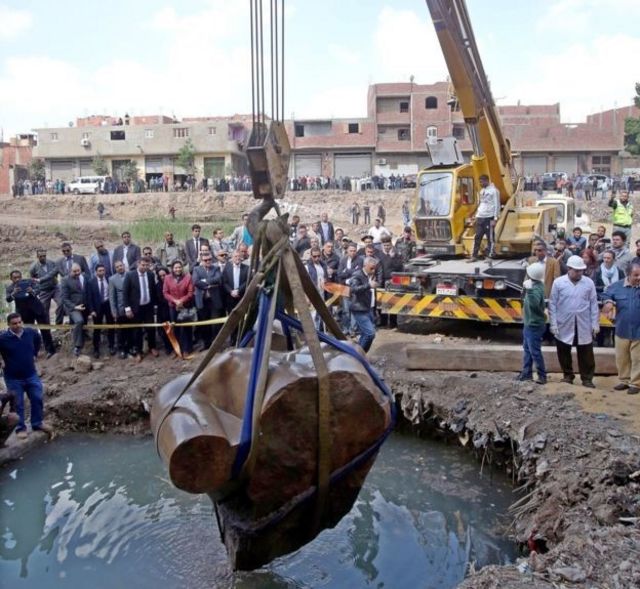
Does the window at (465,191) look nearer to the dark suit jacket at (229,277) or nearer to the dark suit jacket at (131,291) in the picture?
the dark suit jacket at (229,277)

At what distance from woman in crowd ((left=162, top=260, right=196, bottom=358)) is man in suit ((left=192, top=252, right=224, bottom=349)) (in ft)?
0.41

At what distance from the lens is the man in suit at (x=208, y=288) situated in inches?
404

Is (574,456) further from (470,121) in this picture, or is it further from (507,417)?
(470,121)

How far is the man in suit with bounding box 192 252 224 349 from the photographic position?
1027cm

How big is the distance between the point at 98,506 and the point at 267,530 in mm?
Result: 3655

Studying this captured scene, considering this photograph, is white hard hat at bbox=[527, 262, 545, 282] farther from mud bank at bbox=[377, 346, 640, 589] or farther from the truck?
the truck

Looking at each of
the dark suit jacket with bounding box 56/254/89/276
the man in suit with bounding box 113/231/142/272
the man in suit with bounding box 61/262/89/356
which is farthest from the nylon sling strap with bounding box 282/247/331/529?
the man in suit with bounding box 113/231/142/272

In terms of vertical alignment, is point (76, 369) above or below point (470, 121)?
below

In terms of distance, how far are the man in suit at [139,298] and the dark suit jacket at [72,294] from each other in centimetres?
73

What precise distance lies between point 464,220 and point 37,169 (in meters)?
45.9

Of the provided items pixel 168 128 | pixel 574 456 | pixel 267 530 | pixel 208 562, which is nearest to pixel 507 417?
pixel 574 456

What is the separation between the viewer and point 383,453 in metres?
7.98

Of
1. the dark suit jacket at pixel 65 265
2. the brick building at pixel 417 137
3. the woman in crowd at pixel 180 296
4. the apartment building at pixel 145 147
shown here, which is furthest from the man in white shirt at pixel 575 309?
the apartment building at pixel 145 147

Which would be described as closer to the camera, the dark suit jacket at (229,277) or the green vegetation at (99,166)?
the dark suit jacket at (229,277)
